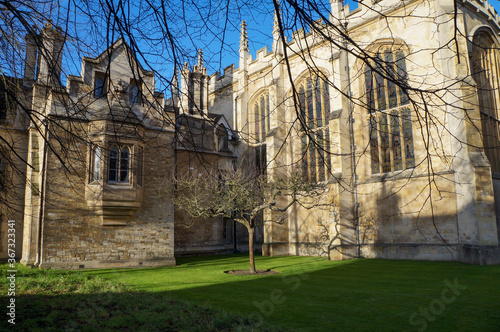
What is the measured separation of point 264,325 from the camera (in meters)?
5.99

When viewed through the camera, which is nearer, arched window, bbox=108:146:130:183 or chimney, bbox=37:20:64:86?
chimney, bbox=37:20:64:86

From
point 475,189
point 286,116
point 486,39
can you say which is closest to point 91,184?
point 286,116

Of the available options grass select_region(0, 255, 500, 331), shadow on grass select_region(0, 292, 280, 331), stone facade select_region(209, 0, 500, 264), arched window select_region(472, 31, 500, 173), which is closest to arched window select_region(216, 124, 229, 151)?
stone facade select_region(209, 0, 500, 264)

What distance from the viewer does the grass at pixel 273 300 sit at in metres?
6.16

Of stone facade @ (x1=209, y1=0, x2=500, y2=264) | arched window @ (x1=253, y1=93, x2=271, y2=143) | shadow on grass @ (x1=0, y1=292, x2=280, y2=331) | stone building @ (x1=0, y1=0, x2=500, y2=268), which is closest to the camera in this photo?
shadow on grass @ (x1=0, y1=292, x2=280, y2=331)

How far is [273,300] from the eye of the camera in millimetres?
8148

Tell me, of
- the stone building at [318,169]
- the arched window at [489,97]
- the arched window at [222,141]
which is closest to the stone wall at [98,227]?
the stone building at [318,169]

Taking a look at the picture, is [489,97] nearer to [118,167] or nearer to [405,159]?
[405,159]

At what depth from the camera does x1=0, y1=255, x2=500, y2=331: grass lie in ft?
20.2

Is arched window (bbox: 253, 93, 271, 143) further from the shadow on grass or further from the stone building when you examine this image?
the shadow on grass

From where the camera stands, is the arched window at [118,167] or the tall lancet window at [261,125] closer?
→ the arched window at [118,167]

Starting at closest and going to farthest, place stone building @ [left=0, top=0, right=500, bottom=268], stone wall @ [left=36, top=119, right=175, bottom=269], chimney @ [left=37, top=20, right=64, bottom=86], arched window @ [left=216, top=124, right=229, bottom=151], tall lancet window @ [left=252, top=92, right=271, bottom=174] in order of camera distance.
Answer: chimney @ [left=37, top=20, right=64, bottom=86], stone wall @ [left=36, top=119, right=175, bottom=269], stone building @ [left=0, top=0, right=500, bottom=268], arched window @ [left=216, top=124, right=229, bottom=151], tall lancet window @ [left=252, top=92, right=271, bottom=174]

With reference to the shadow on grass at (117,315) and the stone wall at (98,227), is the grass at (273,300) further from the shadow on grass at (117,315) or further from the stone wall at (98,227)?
the stone wall at (98,227)

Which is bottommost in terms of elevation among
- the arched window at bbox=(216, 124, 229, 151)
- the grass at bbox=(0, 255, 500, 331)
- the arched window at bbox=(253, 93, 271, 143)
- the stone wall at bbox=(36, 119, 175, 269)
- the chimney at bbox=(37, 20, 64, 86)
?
the grass at bbox=(0, 255, 500, 331)
